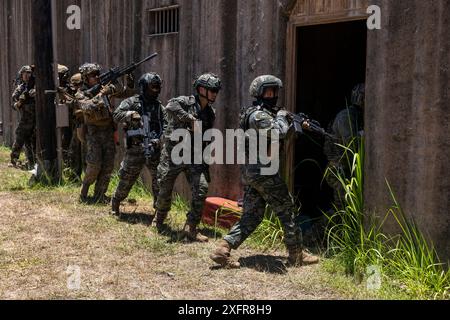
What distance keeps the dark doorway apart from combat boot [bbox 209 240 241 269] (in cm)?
310

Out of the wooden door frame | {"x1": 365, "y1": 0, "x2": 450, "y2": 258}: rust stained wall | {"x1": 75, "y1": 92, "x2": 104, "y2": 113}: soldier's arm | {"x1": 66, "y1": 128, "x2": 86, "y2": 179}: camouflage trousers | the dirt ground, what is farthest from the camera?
{"x1": 66, "y1": 128, "x2": 86, "y2": 179}: camouflage trousers

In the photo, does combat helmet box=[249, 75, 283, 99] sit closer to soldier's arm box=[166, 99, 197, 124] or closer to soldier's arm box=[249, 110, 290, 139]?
soldier's arm box=[249, 110, 290, 139]

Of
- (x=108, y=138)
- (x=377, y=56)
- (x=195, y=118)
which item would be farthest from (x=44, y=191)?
(x=377, y=56)

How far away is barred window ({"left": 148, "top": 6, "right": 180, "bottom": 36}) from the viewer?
8.03 meters

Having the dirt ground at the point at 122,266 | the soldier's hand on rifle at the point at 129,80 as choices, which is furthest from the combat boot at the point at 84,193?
the soldier's hand on rifle at the point at 129,80

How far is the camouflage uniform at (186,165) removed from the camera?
6.15 meters

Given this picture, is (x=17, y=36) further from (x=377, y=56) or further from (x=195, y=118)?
(x=377, y=56)

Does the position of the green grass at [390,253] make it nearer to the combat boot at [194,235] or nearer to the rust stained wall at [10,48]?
the combat boot at [194,235]

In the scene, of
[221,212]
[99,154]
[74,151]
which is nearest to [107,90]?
[99,154]

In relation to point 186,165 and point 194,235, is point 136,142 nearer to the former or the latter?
point 186,165

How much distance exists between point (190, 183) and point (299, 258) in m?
1.64

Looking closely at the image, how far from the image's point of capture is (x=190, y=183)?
20.7 ft

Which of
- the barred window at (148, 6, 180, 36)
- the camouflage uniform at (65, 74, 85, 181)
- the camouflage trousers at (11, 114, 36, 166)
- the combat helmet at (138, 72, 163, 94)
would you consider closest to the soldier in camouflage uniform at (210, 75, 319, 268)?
the combat helmet at (138, 72, 163, 94)

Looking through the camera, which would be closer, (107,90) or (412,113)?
(412,113)
